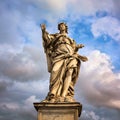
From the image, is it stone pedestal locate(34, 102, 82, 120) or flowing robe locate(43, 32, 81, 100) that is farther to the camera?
flowing robe locate(43, 32, 81, 100)

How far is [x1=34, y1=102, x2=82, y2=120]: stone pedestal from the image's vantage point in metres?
15.8

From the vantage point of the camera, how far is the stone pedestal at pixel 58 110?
51.9 ft

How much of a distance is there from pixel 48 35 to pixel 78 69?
2.35m

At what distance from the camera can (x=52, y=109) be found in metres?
16.0

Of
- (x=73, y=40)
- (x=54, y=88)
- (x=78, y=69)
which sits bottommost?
(x=54, y=88)

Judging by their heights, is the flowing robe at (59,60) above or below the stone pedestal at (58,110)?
above

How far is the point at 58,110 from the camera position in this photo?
52.3ft

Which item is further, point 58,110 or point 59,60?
point 59,60

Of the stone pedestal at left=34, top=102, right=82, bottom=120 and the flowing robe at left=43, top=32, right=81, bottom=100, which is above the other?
the flowing robe at left=43, top=32, right=81, bottom=100

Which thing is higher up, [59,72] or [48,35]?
[48,35]

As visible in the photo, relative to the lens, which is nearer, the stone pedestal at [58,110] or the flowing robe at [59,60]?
the stone pedestal at [58,110]

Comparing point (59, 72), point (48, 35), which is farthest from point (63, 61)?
point (48, 35)

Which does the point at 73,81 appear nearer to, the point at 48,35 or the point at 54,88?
the point at 54,88

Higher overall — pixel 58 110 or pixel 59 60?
pixel 59 60
